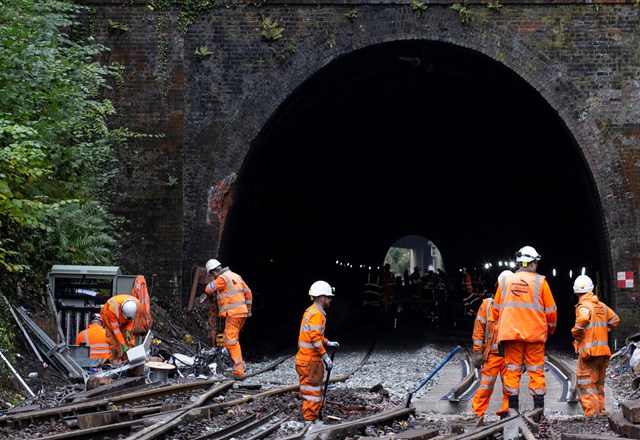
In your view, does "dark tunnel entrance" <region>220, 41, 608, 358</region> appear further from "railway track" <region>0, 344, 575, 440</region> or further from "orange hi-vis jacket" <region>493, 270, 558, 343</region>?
"orange hi-vis jacket" <region>493, 270, 558, 343</region>

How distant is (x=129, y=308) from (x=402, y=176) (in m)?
22.5

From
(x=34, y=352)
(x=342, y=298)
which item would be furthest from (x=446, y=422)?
(x=342, y=298)

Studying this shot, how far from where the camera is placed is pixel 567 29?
59.8ft

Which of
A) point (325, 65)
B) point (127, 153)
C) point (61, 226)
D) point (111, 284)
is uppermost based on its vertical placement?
point (325, 65)

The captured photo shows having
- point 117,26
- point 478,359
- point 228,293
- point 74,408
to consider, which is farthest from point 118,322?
point 117,26

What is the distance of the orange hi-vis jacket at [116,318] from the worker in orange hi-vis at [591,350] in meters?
5.48

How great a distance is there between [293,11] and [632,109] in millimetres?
6540

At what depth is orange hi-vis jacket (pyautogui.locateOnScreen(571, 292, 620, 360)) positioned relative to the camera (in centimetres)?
1055

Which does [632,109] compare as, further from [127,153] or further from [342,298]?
[342,298]

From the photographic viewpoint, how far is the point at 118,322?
12.5m

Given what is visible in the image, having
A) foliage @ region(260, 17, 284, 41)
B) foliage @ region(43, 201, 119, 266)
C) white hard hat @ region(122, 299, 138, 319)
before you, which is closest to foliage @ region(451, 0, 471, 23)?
foliage @ region(260, 17, 284, 41)

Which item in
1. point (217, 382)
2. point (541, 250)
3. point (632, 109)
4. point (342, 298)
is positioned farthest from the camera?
point (342, 298)

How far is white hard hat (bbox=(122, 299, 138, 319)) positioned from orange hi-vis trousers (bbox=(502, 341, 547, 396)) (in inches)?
192

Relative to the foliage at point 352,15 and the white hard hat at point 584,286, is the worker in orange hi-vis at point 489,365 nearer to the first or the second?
the white hard hat at point 584,286
